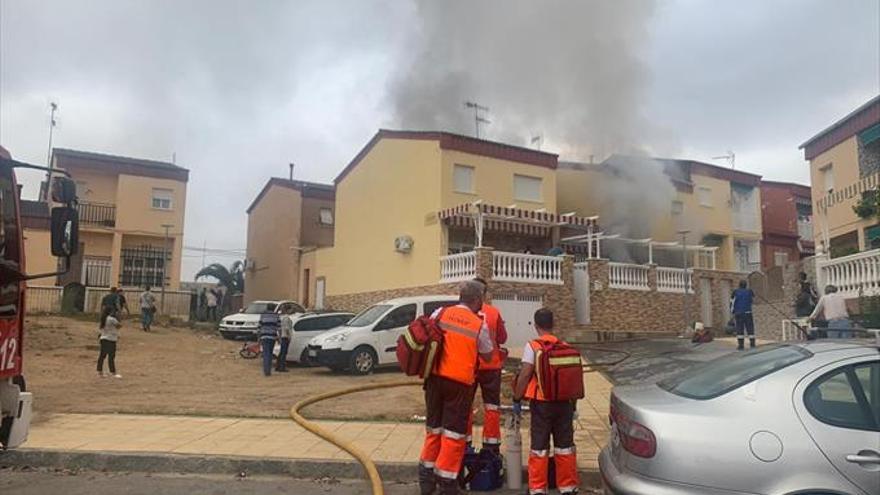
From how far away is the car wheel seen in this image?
13430mm

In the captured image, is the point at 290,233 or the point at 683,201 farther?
the point at 290,233

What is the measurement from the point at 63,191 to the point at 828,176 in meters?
22.0

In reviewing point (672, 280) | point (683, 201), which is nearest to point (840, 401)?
point (672, 280)

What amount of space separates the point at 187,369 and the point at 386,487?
375 inches

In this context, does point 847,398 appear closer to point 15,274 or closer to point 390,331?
point 15,274

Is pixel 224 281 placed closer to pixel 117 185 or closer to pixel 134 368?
pixel 117 185

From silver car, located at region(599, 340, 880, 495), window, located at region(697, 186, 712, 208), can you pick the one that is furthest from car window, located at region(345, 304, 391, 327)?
window, located at region(697, 186, 712, 208)

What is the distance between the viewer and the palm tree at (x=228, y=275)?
38844 millimetres

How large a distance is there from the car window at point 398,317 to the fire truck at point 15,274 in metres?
8.63

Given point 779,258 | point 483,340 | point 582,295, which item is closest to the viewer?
point 483,340

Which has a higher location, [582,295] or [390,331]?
[582,295]

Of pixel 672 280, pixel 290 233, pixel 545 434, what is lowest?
pixel 545 434

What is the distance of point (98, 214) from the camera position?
96.5 feet

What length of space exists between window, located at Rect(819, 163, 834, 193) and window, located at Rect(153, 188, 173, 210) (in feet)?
84.9
